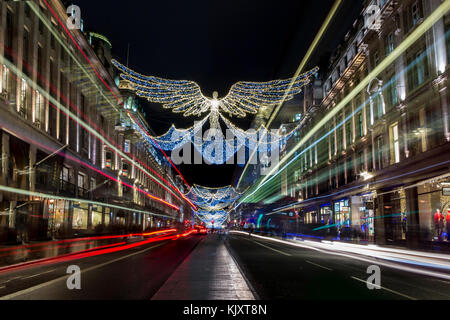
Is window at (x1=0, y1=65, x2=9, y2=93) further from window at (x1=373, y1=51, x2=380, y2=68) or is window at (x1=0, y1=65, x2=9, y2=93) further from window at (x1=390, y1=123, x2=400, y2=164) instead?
window at (x1=373, y1=51, x2=380, y2=68)

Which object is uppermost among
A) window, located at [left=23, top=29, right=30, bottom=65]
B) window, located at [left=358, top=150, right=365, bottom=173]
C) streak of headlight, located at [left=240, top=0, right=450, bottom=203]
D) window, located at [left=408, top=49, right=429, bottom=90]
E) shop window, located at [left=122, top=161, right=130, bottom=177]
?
window, located at [left=23, top=29, right=30, bottom=65]

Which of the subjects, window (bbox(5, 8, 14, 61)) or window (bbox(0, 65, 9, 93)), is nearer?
window (bbox(0, 65, 9, 93))

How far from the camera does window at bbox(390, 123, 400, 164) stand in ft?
99.4

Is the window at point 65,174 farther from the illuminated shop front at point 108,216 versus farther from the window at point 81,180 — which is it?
the illuminated shop front at point 108,216

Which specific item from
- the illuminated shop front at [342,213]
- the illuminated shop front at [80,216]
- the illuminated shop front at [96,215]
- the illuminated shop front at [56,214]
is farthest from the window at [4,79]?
the illuminated shop front at [342,213]

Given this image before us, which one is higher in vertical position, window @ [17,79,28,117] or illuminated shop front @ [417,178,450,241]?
window @ [17,79,28,117]


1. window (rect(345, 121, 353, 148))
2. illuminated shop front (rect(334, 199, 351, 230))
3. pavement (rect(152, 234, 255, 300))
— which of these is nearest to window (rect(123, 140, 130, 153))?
illuminated shop front (rect(334, 199, 351, 230))

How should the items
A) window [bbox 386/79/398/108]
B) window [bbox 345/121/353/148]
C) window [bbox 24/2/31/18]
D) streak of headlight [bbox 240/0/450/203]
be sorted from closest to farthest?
streak of headlight [bbox 240/0/450/203] < window [bbox 24/2/31/18] < window [bbox 386/79/398/108] < window [bbox 345/121/353/148]

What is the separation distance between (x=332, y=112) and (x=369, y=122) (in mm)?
11456

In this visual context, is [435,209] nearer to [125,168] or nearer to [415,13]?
[415,13]

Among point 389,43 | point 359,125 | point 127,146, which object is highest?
point 389,43

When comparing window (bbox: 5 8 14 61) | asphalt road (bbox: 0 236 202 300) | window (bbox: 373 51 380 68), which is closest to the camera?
asphalt road (bbox: 0 236 202 300)

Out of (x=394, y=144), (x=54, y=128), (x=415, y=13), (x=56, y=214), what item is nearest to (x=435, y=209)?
(x=394, y=144)

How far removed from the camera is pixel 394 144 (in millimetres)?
30812
